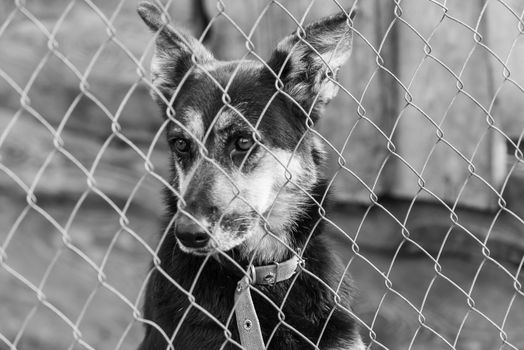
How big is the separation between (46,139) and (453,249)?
10.7 ft

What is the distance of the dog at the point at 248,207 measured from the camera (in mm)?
2605

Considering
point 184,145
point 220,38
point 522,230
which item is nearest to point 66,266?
point 220,38

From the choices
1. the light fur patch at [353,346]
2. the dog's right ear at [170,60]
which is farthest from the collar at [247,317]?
the dog's right ear at [170,60]

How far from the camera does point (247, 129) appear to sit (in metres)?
2.81

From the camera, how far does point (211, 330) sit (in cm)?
266

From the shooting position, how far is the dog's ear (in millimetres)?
2611

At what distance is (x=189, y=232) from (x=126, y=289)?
318 cm

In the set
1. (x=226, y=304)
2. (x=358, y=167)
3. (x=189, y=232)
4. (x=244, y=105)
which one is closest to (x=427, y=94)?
(x=358, y=167)

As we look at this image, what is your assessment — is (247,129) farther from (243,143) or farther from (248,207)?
(248,207)

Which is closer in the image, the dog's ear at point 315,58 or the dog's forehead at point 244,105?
the dog's ear at point 315,58

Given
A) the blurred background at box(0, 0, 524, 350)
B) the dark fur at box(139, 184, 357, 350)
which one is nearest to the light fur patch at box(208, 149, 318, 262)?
the dark fur at box(139, 184, 357, 350)

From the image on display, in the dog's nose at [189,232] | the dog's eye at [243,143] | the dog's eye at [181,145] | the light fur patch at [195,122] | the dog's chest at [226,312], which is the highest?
the dog's eye at [243,143]

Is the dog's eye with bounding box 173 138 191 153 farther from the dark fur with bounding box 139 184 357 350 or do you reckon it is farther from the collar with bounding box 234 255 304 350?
the collar with bounding box 234 255 304 350

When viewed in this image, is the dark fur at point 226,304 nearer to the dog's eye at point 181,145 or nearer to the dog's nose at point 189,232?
the dog's eye at point 181,145
